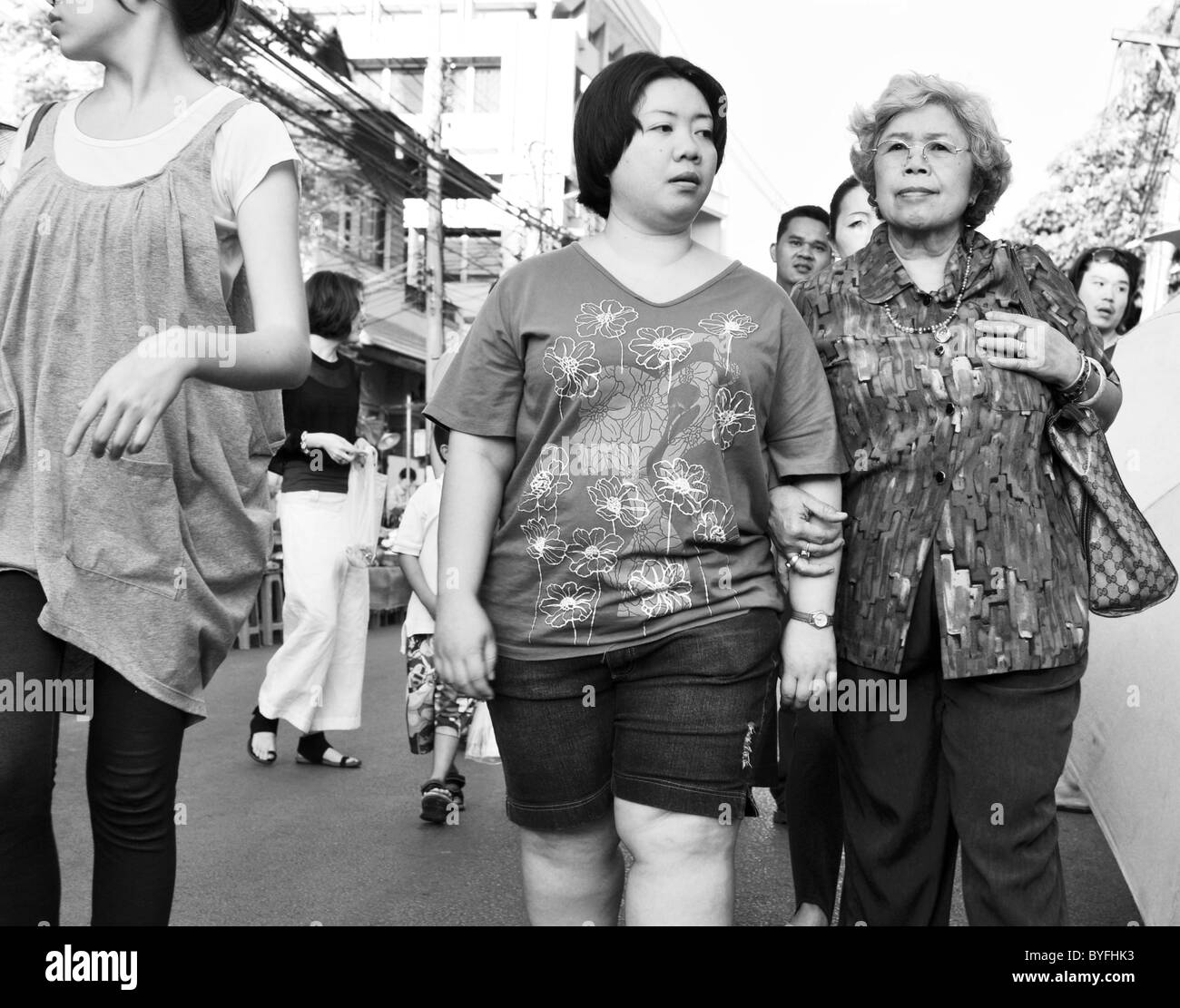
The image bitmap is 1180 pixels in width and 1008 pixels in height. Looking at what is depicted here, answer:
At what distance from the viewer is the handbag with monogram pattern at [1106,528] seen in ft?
9.13

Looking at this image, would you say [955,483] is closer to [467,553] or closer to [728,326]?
[728,326]

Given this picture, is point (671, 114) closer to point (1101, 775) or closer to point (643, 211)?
point (643, 211)

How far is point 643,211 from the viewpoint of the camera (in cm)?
258

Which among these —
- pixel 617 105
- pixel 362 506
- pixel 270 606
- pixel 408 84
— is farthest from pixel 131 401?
pixel 408 84

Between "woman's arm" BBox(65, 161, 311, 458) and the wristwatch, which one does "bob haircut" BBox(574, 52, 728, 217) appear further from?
the wristwatch

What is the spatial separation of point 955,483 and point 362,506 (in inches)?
158

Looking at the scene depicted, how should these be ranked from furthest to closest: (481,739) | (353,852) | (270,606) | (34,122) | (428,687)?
1. (270,606)
2. (428,687)
3. (481,739)
4. (353,852)
5. (34,122)

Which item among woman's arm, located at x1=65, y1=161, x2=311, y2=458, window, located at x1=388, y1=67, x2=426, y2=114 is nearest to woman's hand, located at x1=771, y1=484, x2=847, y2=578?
woman's arm, located at x1=65, y1=161, x2=311, y2=458

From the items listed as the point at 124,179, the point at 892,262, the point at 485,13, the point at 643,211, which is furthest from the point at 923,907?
the point at 485,13

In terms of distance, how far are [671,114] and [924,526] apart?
960 mm

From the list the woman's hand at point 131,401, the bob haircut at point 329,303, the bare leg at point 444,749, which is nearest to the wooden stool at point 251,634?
the bob haircut at point 329,303

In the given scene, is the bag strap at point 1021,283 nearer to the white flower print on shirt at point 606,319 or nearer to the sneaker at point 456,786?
the white flower print on shirt at point 606,319

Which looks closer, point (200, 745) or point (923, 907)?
point (923, 907)

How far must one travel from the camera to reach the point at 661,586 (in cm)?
244
